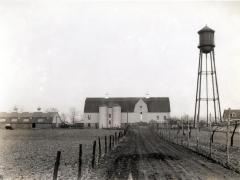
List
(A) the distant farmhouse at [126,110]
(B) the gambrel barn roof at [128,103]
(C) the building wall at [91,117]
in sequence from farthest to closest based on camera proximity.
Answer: (B) the gambrel barn roof at [128,103]
(C) the building wall at [91,117]
(A) the distant farmhouse at [126,110]

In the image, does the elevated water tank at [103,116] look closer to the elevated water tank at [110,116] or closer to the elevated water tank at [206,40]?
the elevated water tank at [110,116]

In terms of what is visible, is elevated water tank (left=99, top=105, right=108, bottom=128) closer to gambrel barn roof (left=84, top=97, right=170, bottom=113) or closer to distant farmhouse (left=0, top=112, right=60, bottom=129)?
gambrel barn roof (left=84, top=97, right=170, bottom=113)

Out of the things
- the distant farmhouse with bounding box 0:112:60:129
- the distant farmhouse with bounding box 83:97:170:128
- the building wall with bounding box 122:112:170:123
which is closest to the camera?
the distant farmhouse with bounding box 83:97:170:128

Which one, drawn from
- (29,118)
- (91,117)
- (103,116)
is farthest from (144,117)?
(29,118)

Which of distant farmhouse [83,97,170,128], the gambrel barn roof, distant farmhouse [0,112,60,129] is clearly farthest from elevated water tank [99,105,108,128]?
distant farmhouse [0,112,60,129]

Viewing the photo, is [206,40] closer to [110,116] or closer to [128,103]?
[110,116]

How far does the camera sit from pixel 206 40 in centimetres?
4403

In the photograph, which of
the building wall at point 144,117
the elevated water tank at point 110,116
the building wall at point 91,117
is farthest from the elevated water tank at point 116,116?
the building wall at point 91,117

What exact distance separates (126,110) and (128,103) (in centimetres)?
298

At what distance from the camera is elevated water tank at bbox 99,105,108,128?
93938mm

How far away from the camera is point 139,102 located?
102375mm

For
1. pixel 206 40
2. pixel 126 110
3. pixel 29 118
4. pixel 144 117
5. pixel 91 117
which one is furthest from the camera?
pixel 29 118

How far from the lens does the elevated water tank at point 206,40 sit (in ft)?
144

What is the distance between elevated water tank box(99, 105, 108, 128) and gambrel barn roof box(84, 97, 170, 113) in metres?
4.28
